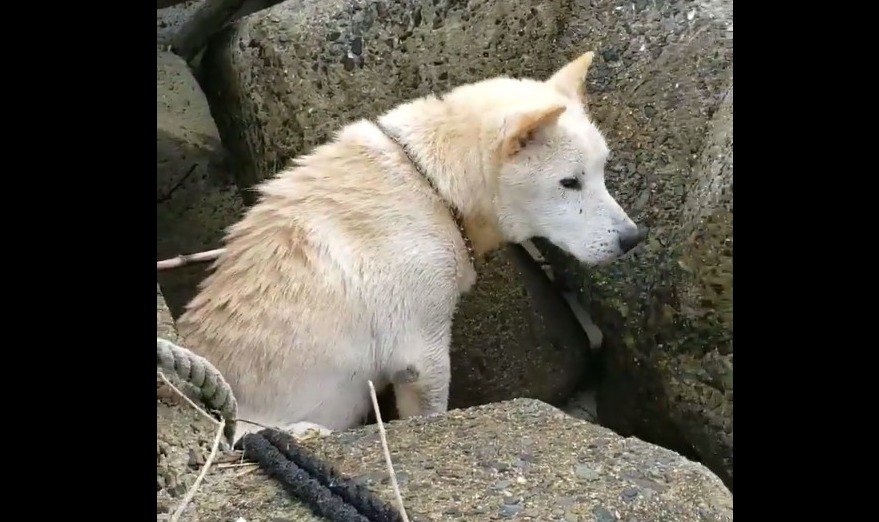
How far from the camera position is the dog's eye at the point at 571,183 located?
140cm

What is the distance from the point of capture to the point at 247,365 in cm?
128

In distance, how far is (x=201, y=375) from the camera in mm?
918

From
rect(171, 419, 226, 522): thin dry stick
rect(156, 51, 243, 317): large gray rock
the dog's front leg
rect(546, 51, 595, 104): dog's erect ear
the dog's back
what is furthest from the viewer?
rect(156, 51, 243, 317): large gray rock

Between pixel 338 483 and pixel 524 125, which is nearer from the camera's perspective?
pixel 338 483

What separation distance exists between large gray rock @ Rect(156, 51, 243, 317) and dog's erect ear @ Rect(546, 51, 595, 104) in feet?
2.88

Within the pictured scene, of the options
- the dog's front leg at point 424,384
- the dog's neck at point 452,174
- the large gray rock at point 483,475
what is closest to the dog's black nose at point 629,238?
the dog's neck at point 452,174

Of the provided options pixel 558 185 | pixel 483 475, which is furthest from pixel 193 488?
pixel 558 185

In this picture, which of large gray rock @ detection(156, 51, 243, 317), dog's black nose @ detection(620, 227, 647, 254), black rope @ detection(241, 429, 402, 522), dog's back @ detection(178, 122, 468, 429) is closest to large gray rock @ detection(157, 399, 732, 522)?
black rope @ detection(241, 429, 402, 522)

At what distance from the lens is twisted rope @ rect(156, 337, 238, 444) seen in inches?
33.5

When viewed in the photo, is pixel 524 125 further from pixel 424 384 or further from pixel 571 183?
pixel 424 384

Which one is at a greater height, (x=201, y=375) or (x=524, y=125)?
(x=524, y=125)

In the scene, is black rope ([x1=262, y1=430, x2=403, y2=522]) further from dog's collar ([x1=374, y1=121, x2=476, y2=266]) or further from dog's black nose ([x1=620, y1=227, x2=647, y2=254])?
dog's black nose ([x1=620, y1=227, x2=647, y2=254])

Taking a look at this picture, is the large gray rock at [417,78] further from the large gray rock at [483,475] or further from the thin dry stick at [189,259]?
the large gray rock at [483,475]

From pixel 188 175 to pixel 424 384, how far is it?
903 mm
